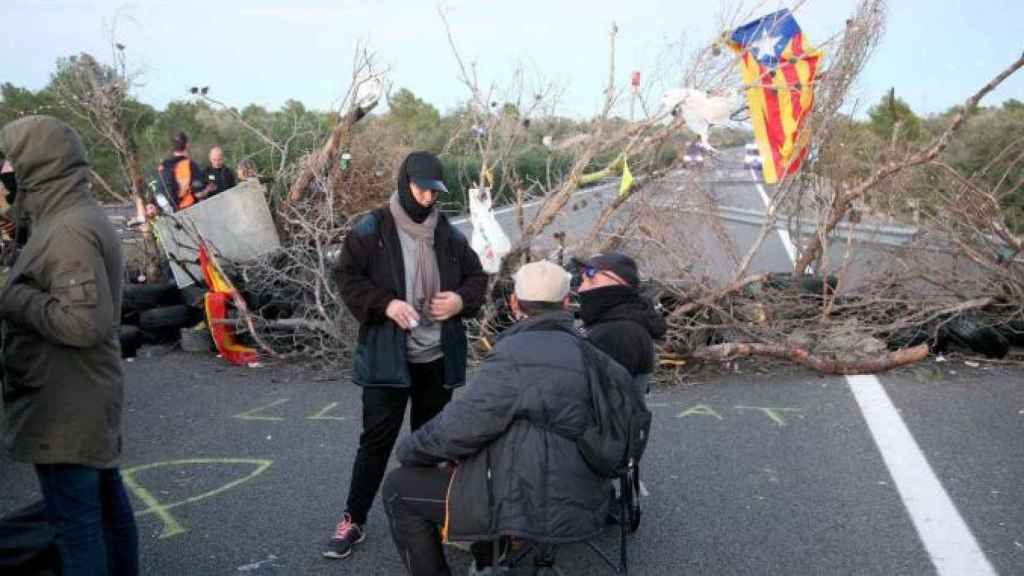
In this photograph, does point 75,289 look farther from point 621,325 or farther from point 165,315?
point 165,315

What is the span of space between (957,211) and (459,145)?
4501 mm

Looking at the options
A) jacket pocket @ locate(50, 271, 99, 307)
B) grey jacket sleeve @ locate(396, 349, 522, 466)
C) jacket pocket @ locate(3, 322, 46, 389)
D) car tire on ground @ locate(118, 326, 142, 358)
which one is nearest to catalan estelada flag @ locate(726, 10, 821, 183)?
grey jacket sleeve @ locate(396, 349, 522, 466)

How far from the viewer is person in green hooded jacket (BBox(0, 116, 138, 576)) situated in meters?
2.87

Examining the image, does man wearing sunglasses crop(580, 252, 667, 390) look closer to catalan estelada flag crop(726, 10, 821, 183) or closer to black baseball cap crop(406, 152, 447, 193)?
black baseball cap crop(406, 152, 447, 193)

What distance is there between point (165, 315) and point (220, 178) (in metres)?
2.97

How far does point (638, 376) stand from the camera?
13.9 ft

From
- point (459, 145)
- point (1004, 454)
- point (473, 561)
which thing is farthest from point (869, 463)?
point (459, 145)

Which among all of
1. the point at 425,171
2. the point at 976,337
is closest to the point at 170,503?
the point at 425,171

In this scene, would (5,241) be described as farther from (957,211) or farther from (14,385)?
(957,211)

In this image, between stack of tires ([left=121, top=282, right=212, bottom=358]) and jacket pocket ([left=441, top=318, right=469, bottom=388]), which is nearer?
jacket pocket ([left=441, top=318, right=469, bottom=388])

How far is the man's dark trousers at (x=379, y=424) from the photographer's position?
3977 millimetres

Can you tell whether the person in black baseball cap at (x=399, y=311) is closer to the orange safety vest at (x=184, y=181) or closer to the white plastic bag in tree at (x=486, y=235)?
the white plastic bag in tree at (x=486, y=235)

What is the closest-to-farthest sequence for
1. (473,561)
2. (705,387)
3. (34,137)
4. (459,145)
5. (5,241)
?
(34,137) → (473,561) → (5,241) → (705,387) → (459,145)

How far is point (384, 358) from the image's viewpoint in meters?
3.92
